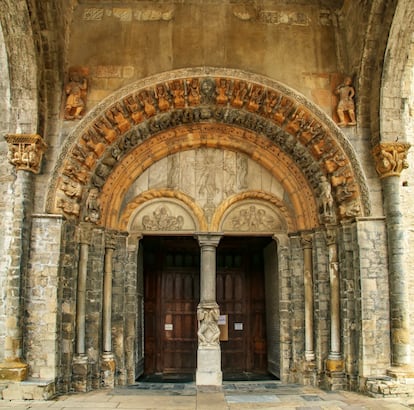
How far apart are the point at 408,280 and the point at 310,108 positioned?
→ 9.59 ft

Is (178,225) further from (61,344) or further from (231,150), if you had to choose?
(61,344)

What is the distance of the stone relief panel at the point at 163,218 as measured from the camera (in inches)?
331

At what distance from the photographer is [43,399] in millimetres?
6512

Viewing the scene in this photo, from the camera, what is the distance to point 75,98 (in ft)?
24.7

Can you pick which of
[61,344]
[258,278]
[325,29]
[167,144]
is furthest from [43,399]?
[325,29]

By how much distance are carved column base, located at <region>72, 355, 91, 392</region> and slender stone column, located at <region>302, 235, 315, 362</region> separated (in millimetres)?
3358

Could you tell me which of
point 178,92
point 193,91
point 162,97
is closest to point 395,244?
point 193,91

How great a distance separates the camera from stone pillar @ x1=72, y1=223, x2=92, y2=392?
23.9ft

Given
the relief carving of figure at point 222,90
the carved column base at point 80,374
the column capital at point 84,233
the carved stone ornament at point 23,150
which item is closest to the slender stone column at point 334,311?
the relief carving of figure at point 222,90

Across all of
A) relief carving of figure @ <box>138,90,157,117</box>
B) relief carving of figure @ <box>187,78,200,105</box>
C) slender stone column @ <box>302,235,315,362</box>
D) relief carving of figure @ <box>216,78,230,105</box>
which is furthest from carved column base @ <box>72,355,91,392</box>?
relief carving of figure @ <box>216,78,230,105</box>

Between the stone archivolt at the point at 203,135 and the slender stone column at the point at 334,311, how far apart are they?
43 cm

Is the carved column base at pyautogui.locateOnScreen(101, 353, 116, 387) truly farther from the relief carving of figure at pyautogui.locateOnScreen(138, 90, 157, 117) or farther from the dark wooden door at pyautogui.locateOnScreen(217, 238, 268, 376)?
the relief carving of figure at pyautogui.locateOnScreen(138, 90, 157, 117)

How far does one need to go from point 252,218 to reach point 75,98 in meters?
3.43

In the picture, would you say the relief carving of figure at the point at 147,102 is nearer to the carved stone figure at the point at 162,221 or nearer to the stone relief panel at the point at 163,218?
the stone relief panel at the point at 163,218
